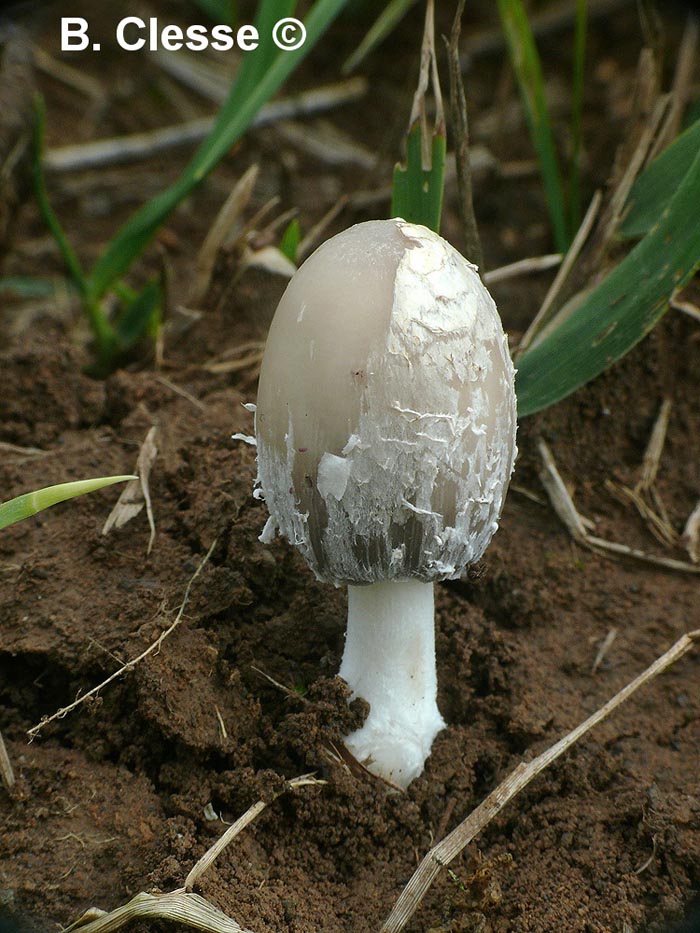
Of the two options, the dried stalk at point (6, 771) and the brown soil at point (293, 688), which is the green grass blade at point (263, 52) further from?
the dried stalk at point (6, 771)

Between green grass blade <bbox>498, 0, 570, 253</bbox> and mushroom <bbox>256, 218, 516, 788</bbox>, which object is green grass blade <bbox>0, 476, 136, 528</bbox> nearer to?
mushroom <bbox>256, 218, 516, 788</bbox>

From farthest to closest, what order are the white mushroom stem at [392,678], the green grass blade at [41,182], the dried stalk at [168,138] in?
1. the dried stalk at [168,138]
2. the green grass blade at [41,182]
3. the white mushroom stem at [392,678]

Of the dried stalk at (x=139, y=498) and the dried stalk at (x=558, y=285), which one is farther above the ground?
the dried stalk at (x=558, y=285)

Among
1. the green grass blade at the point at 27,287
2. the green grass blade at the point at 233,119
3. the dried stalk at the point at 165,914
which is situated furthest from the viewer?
the green grass blade at the point at 27,287

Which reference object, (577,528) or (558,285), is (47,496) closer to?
(577,528)

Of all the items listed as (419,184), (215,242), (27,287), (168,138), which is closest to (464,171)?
(419,184)

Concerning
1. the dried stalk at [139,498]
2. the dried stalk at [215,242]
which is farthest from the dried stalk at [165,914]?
the dried stalk at [215,242]

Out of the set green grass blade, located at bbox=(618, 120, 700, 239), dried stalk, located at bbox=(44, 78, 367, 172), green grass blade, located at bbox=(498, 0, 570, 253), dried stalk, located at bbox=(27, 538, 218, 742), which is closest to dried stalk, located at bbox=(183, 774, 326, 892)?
dried stalk, located at bbox=(27, 538, 218, 742)
